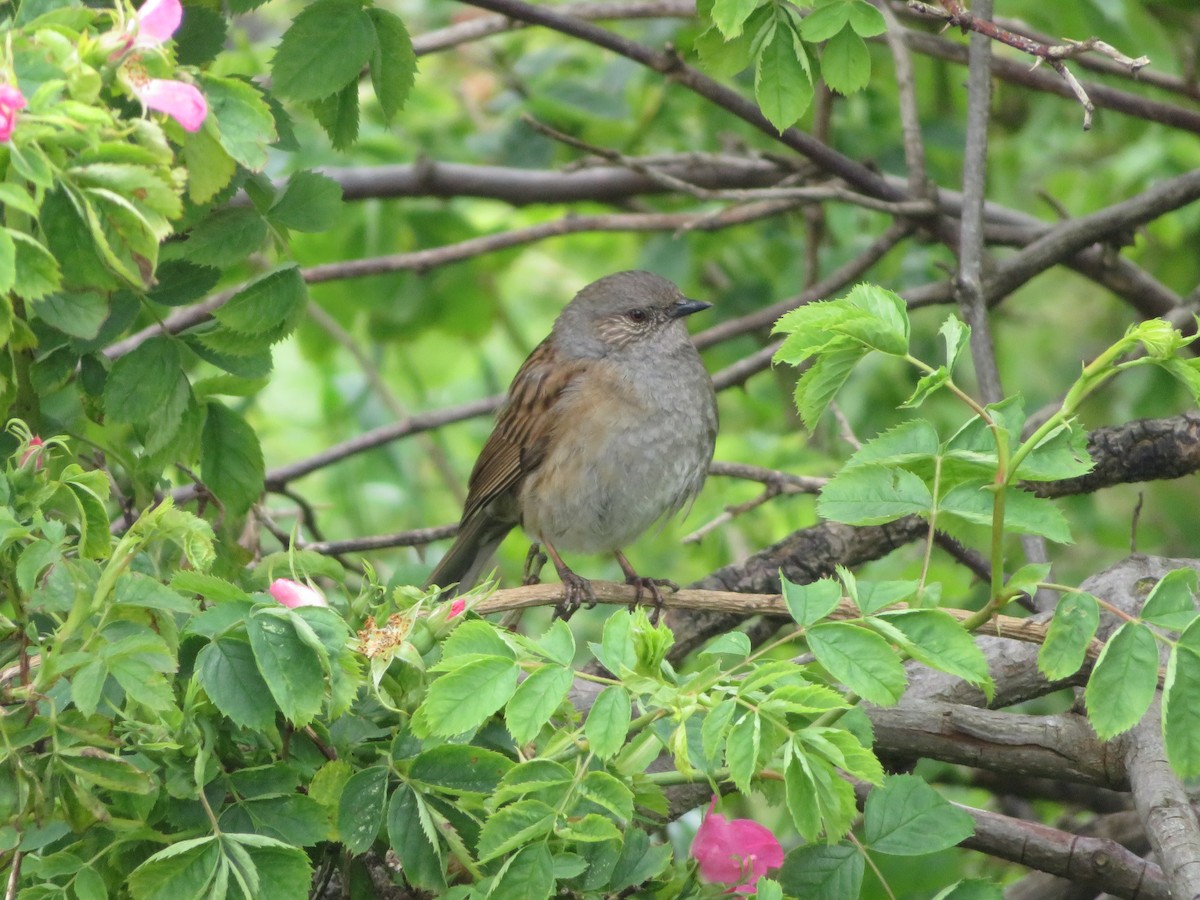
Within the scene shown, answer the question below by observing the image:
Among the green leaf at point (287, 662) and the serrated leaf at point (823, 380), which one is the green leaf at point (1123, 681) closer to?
the serrated leaf at point (823, 380)

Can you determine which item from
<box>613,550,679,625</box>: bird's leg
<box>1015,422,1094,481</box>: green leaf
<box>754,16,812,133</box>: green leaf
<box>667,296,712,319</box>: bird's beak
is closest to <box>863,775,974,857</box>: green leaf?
<box>1015,422,1094,481</box>: green leaf

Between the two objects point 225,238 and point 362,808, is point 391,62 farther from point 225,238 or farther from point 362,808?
point 362,808

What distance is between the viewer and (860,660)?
207 centimetres

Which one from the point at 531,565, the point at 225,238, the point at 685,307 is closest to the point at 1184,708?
the point at 225,238

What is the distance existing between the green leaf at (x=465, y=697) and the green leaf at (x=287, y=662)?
17cm

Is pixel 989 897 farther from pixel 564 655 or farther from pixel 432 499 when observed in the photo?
pixel 432 499

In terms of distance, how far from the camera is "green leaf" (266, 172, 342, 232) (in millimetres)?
3031

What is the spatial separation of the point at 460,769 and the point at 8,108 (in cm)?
121

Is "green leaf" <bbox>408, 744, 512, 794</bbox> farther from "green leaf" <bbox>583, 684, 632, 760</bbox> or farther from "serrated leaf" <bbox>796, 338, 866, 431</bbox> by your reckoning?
"serrated leaf" <bbox>796, 338, 866, 431</bbox>

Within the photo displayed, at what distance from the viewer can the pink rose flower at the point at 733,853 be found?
2.29m

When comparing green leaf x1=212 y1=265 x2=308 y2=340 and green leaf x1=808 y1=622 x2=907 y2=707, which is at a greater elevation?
green leaf x1=212 y1=265 x2=308 y2=340

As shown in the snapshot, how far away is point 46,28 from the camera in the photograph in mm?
2117

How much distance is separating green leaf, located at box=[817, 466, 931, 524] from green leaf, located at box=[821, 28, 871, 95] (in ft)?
3.26

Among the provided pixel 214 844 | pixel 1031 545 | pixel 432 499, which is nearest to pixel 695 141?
pixel 432 499
